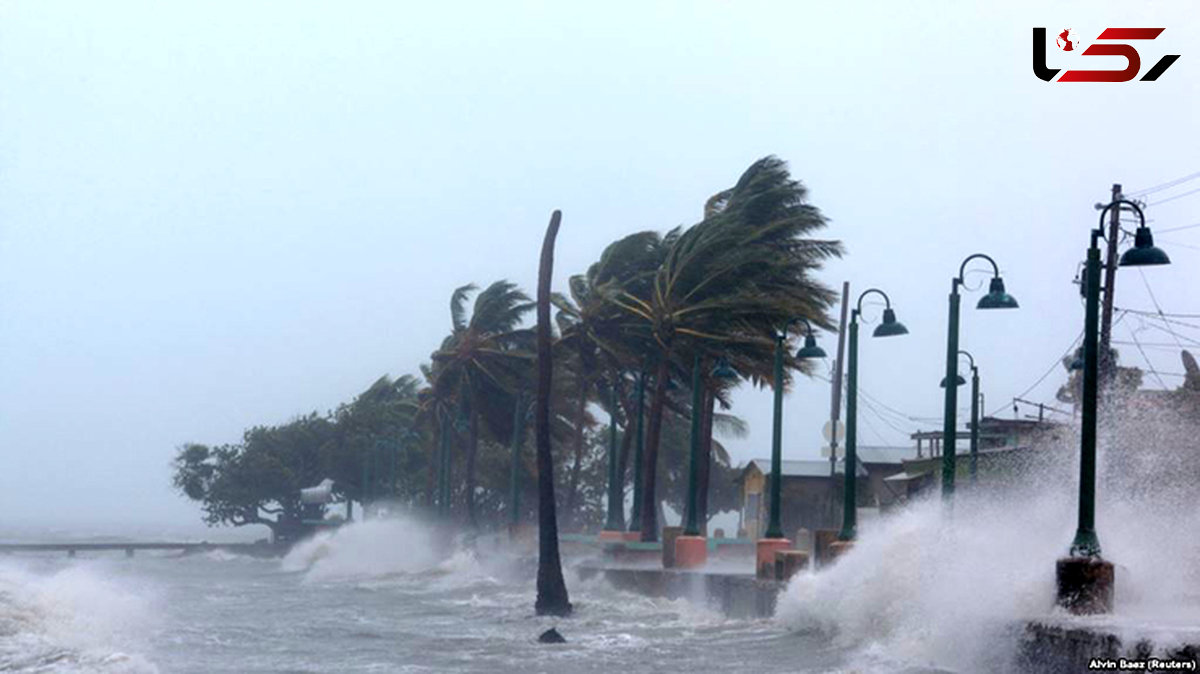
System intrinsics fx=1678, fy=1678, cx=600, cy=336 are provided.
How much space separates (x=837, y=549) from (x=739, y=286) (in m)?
17.1

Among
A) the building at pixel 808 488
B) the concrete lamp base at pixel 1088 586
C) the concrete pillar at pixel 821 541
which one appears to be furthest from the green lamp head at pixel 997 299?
the building at pixel 808 488

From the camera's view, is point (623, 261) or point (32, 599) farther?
point (623, 261)

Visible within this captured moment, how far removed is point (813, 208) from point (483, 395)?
21.2m

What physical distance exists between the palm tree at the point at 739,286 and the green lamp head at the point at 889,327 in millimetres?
16534

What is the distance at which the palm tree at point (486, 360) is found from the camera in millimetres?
60531

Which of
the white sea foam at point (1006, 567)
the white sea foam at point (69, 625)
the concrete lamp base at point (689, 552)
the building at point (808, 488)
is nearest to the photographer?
the white sea foam at point (1006, 567)

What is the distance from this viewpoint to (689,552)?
119ft

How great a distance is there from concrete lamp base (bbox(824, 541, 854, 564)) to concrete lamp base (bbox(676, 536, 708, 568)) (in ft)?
35.6

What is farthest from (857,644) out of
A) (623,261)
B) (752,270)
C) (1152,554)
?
(623,261)

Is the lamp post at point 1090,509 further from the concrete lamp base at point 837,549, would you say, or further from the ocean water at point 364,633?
the concrete lamp base at point 837,549

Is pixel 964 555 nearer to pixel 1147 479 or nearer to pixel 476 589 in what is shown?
pixel 1147 479

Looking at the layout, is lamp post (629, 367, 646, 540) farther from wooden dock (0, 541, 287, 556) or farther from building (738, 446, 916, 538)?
wooden dock (0, 541, 287, 556)

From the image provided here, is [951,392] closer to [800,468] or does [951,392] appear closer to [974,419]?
[974,419]

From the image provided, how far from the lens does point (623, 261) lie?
4984cm
